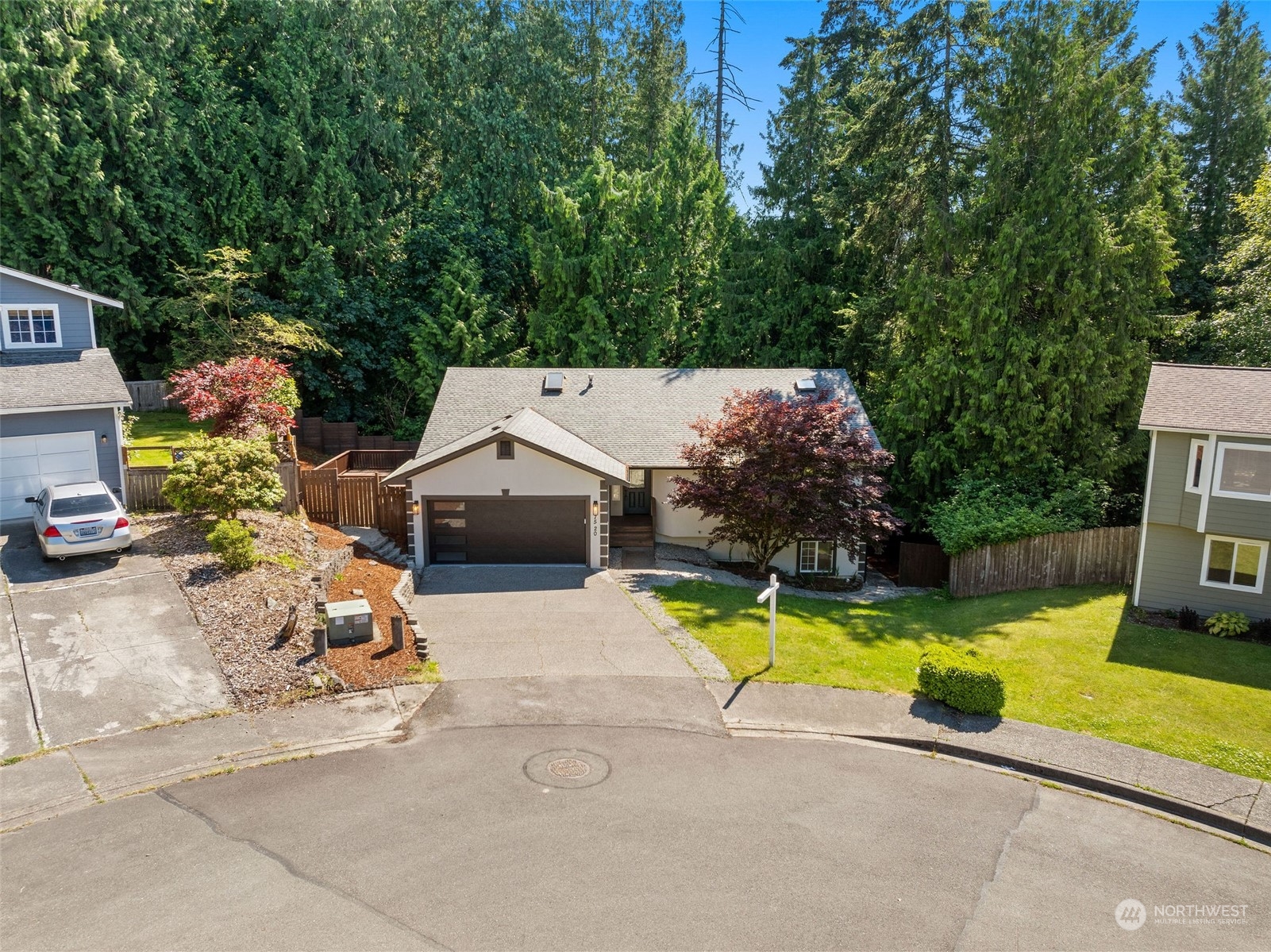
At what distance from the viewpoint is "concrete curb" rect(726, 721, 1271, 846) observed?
10.5m

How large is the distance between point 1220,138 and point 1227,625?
2536cm

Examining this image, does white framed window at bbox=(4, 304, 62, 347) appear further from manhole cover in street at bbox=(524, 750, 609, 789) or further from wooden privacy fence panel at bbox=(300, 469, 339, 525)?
manhole cover in street at bbox=(524, 750, 609, 789)

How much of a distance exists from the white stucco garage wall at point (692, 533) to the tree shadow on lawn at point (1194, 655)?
7672 millimetres

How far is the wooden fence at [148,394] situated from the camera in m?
32.3

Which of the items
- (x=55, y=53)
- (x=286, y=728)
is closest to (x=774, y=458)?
(x=286, y=728)

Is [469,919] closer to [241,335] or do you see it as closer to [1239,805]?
[1239,805]

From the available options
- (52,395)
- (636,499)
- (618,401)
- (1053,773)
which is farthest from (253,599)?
(1053,773)

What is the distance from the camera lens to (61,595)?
1573cm

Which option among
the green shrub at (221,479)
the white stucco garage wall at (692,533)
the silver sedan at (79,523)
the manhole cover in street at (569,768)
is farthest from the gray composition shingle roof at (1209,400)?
the silver sedan at (79,523)

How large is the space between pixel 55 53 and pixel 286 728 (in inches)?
1136

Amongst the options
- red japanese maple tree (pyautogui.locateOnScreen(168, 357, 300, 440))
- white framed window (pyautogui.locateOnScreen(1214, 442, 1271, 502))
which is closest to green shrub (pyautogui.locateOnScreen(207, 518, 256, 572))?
red japanese maple tree (pyautogui.locateOnScreen(168, 357, 300, 440))

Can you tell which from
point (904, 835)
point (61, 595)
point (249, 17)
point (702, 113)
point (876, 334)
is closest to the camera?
point (904, 835)

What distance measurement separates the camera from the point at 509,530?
21.7 m

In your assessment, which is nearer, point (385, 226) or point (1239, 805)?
point (1239, 805)
